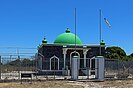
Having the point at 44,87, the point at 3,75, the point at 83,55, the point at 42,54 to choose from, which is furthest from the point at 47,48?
the point at 44,87

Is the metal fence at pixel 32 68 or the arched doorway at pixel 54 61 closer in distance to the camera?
the metal fence at pixel 32 68

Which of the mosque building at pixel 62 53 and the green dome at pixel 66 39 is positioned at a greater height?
the green dome at pixel 66 39

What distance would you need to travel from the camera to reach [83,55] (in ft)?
137

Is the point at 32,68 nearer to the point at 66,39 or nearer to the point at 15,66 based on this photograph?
the point at 15,66

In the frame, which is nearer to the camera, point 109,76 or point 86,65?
point 109,76

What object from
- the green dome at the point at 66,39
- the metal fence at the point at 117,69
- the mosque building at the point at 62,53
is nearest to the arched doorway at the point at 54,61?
the mosque building at the point at 62,53

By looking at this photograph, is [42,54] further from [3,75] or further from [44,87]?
[44,87]

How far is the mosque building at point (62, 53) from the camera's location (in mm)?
38500

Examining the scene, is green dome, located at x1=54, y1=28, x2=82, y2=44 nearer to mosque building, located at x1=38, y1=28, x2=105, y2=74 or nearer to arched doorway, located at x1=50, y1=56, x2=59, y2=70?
mosque building, located at x1=38, y1=28, x2=105, y2=74

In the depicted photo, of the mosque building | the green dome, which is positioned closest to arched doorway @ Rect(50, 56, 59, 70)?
the mosque building

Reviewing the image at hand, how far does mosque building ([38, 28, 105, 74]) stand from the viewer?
126 ft

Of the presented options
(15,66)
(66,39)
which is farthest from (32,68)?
(66,39)

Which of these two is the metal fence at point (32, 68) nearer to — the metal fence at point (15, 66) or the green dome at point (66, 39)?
the metal fence at point (15, 66)

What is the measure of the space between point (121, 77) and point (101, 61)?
12.5ft
